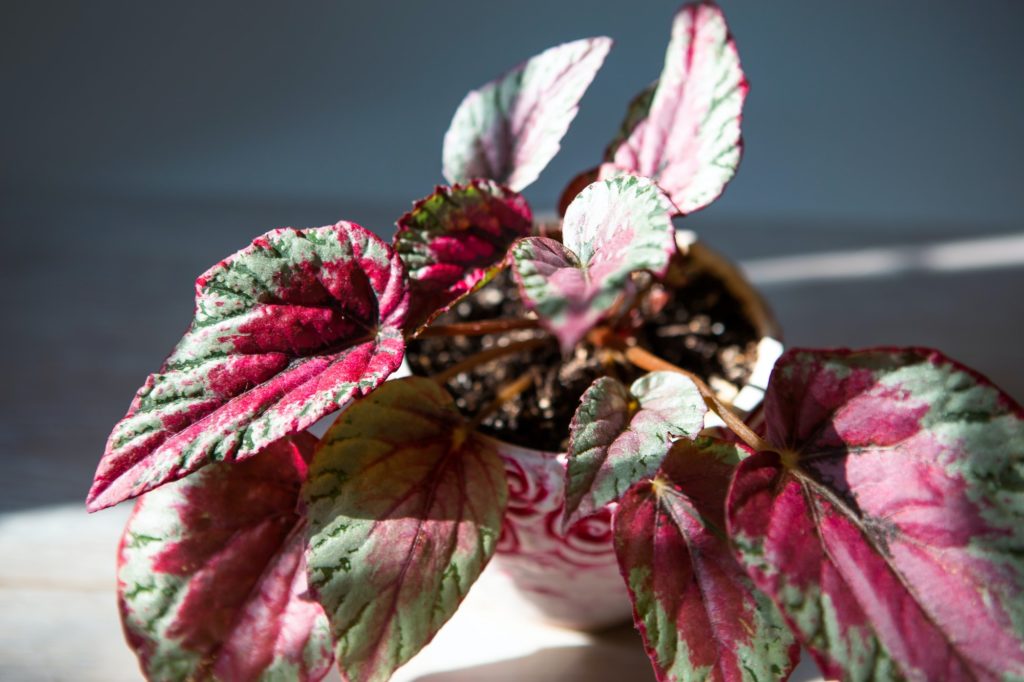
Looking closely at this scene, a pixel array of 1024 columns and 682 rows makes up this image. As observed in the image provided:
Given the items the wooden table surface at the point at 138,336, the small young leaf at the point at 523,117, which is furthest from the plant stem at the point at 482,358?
the wooden table surface at the point at 138,336

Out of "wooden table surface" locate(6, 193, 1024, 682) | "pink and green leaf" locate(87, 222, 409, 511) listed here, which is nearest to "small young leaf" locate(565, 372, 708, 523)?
"pink and green leaf" locate(87, 222, 409, 511)

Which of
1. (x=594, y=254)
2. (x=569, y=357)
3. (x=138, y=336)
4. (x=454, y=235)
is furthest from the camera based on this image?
(x=138, y=336)

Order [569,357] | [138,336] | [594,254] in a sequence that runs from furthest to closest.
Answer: [138,336] < [569,357] < [594,254]

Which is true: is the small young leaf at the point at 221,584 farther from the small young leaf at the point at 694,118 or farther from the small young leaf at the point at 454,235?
the small young leaf at the point at 694,118

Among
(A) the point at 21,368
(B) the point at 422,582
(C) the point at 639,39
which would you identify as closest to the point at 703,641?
(B) the point at 422,582

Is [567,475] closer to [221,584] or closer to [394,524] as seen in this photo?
[394,524]

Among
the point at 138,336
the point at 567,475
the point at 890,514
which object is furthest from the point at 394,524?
the point at 138,336

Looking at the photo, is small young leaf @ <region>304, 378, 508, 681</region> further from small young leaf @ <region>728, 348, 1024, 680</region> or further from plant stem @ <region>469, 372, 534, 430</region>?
small young leaf @ <region>728, 348, 1024, 680</region>

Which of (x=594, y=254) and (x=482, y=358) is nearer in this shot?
(x=594, y=254)

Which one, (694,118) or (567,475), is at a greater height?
(694,118)
